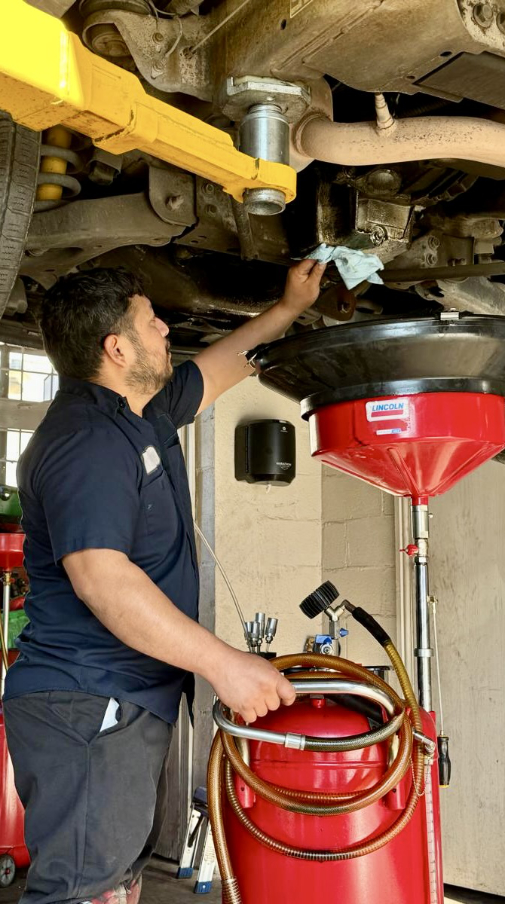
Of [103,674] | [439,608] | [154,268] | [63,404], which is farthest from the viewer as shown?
[439,608]

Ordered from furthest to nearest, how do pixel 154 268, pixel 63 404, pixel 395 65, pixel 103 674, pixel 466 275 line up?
pixel 154 268
pixel 466 275
pixel 63 404
pixel 103 674
pixel 395 65

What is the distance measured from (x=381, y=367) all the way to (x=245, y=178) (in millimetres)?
463

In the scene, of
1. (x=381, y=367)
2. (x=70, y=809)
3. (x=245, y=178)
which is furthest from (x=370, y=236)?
(x=70, y=809)

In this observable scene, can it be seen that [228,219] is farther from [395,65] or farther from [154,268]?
[395,65]

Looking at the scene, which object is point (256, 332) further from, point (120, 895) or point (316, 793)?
point (120, 895)

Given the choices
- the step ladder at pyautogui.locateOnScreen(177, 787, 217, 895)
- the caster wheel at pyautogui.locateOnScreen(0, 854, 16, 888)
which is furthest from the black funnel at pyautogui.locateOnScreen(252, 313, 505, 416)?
the caster wheel at pyautogui.locateOnScreen(0, 854, 16, 888)

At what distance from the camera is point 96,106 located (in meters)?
1.36

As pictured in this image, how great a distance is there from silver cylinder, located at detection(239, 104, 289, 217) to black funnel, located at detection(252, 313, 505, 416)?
0.92 ft

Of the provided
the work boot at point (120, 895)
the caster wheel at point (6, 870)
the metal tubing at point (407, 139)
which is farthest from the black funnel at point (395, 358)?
the caster wheel at point (6, 870)

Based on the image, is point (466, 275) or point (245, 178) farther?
point (466, 275)

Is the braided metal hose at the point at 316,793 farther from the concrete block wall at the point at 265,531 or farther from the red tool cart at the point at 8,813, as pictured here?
the concrete block wall at the point at 265,531

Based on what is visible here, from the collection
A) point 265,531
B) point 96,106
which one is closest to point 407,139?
point 96,106

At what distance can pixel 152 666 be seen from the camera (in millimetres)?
1796

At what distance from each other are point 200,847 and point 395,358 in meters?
2.46
